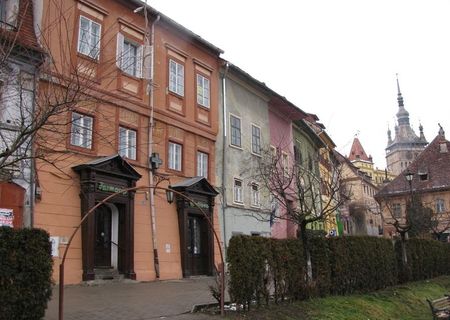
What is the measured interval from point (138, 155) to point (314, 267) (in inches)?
324

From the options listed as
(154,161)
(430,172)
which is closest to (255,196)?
(154,161)

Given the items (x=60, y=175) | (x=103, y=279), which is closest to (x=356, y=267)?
(x=103, y=279)

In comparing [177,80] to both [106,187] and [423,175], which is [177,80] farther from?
[423,175]

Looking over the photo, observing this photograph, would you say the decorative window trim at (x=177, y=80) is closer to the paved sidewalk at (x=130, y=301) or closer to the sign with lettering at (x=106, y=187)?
the sign with lettering at (x=106, y=187)

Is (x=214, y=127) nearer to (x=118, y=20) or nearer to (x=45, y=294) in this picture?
(x=118, y=20)

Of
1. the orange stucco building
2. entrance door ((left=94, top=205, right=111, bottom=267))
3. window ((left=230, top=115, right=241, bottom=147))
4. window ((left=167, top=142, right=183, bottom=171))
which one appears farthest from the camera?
window ((left=230, top=115, right=241, bottom=147))

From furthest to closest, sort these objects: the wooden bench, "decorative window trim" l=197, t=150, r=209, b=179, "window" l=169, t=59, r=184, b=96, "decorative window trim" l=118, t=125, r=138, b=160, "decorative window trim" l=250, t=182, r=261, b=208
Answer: "decorative window trim" l=250, t=182, r=261, b=208 < "decorative window trim" l=197, t=150, r=209, b=179 < "window" l=169, t=59, r=184, b=96 < "decorative window trim" l=118, t=125, r=138, b=160 < the wooden bench

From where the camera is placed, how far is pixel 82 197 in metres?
17.2

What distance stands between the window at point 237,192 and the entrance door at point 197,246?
9.92ft

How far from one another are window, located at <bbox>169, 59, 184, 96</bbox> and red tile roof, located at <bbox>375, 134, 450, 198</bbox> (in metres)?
45.4

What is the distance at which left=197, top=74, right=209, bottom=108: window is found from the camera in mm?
24234

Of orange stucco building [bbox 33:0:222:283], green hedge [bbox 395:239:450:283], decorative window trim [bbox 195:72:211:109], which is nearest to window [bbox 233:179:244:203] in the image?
orange stucco building [bbox 33:0:222:283]

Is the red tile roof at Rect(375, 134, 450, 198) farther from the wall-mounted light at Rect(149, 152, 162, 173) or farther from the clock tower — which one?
the clock tower

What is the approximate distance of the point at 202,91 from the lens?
24.5m
